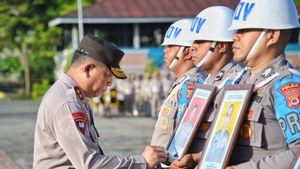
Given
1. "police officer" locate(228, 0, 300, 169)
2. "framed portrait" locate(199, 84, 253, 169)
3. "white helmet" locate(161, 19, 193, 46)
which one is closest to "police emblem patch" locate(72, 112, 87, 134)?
"framed portrait" locate(199, 84, 253, 169)

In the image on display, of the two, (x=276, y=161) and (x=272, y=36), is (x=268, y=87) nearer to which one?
(x=272, y=36)

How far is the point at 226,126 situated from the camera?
13.6ft

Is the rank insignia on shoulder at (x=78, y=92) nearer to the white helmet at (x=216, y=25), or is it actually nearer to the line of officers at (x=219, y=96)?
the line of officers at (x=219, y=96)

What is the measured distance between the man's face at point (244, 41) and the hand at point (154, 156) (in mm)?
789

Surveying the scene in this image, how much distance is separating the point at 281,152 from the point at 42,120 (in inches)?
55.8

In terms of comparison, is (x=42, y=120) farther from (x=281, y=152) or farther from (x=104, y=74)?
(x=281, y=152)

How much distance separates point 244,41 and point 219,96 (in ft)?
1.44

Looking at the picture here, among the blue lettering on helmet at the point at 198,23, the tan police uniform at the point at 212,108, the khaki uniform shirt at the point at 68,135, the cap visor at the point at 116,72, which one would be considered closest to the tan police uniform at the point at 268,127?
the tan police uniform at the point at 212,108

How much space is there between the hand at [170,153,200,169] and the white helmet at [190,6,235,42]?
2.64 feet

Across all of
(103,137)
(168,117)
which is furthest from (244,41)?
(103,137)

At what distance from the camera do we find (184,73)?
20.1ft

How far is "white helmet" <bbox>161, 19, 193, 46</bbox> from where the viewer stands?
20.2ft

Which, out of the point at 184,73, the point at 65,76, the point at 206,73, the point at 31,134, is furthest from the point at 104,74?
the point at 31,134

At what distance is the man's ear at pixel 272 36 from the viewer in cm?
413
